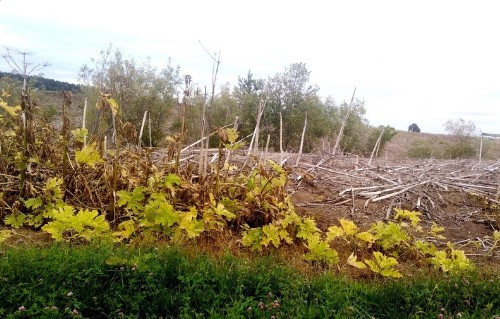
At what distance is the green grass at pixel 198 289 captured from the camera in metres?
2.57

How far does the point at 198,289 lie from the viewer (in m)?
2.74

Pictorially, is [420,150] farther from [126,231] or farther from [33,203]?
[33,203]

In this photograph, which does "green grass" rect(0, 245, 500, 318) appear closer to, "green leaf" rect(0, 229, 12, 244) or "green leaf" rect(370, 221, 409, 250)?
"green leaf" rect(0, 229, 12, 244)

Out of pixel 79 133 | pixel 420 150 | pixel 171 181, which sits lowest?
pixel 171 181

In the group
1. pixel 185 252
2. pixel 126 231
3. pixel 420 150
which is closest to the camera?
pixel 185 252

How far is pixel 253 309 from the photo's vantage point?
8.57ft

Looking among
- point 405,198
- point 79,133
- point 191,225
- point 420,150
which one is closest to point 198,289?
point 191,225

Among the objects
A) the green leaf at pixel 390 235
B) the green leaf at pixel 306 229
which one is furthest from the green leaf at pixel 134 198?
the green leaf at pixel 390 235

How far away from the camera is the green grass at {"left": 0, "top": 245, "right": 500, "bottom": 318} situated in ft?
8.45

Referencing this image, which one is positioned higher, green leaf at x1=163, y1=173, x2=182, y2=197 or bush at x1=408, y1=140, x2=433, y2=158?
bush at x1=408, y1=140, x2=433, y2=158

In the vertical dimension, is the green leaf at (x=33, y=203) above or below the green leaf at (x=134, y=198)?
below

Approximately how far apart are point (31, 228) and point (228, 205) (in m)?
1.72

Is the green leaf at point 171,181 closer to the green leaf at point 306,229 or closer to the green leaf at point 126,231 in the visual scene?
the green leaf at point 126,231

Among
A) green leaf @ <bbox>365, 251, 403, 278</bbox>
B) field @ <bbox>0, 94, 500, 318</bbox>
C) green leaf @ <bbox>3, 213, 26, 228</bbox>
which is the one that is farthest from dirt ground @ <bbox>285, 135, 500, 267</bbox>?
green leaf @ <bbox>3, 213, 26, 228</bbox>
